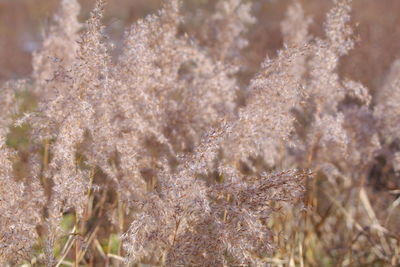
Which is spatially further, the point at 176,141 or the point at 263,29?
the point at 263,29

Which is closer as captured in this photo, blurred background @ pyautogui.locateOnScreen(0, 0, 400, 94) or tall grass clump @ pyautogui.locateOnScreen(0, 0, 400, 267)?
tall grass clump @ pyautogui.locateOnScreen(0, 0, 400, 267)

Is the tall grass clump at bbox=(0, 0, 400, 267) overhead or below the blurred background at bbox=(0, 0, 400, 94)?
below

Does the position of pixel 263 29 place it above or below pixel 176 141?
above

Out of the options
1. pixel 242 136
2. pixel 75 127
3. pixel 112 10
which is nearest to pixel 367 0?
pixel 112 10
